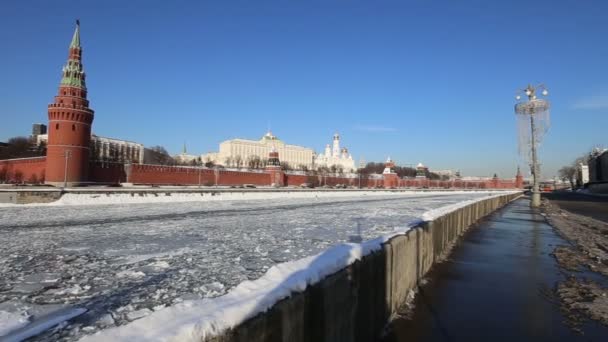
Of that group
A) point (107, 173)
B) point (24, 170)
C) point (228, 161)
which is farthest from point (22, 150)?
point (228, 161)

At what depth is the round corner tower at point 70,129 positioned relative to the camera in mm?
47062

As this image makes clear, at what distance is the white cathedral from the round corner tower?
13415cm

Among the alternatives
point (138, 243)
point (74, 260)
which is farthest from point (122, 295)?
point (138, 243)

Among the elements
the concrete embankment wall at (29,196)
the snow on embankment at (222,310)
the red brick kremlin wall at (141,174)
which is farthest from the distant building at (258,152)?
the snow on embankment at (222,310)

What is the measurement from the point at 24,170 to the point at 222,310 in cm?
6546

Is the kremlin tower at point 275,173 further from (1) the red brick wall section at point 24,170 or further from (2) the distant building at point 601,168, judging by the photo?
(2) the distant building at point 601,168

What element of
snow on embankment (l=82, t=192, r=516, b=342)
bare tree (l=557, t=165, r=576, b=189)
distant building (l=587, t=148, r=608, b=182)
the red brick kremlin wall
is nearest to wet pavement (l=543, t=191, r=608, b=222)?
snow on embankment (l=82, t=192, r=516, b=342)

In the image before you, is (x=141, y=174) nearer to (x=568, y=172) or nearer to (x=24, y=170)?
(x=24, y=170)

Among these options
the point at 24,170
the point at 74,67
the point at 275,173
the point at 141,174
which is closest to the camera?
the point at 74,67

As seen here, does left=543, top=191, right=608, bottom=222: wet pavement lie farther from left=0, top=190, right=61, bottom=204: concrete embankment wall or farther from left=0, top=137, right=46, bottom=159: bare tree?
left=0, top=137, right=46, bottom=159: bare tree

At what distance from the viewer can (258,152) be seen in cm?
17000

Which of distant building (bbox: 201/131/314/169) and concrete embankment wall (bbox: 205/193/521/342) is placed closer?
concrete embankment wall (bbox: 205/193/521/342)

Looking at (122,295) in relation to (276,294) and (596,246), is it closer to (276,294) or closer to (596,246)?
(276,294)

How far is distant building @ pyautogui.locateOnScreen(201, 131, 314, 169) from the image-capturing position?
161 m
